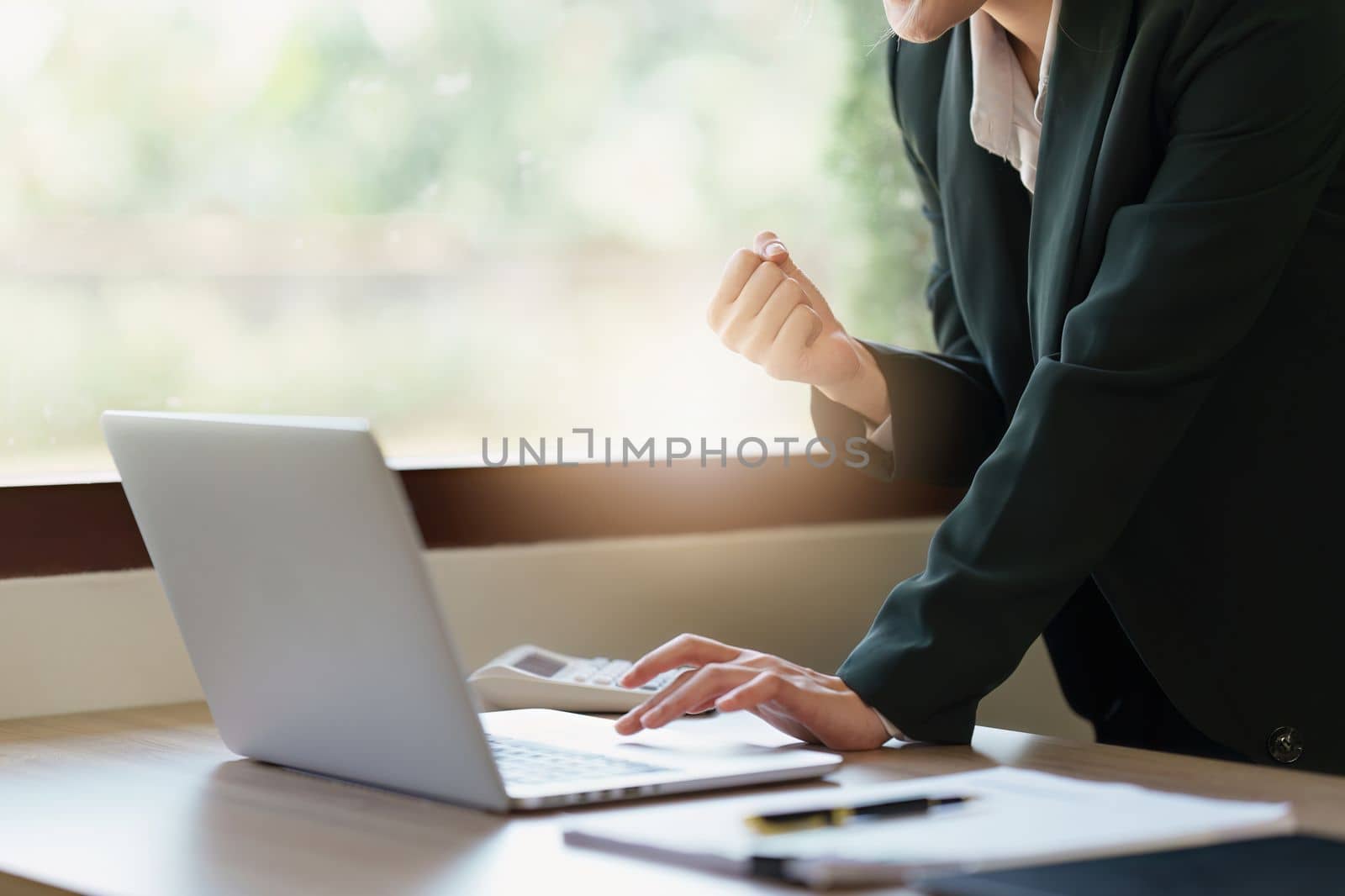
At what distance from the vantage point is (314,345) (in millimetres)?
1534

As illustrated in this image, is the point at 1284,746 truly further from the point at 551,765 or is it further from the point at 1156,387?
the point at 551,765

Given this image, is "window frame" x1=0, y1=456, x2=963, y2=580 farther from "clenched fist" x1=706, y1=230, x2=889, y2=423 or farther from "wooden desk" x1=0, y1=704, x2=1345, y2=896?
"clenched fist" x1=706, y1=230, x2=889, y2=423

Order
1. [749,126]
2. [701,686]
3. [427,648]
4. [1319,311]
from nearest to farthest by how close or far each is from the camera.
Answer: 1. [427,648]
2. [701,686]
3. [1319,311]
4. [749,126]

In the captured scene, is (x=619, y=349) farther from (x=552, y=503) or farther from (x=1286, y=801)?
(x=1286, y=801)

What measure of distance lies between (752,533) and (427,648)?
100 centimetres

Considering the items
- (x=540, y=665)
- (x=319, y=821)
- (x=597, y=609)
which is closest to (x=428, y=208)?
(x=597, y=609)

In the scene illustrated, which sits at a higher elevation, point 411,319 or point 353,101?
point 353,101

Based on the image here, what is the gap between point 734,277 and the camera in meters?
1.16

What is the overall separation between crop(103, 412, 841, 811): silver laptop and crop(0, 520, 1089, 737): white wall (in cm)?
41

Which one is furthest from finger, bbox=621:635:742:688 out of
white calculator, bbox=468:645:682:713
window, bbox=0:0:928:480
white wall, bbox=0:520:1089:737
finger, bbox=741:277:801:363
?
window, bbox=0:0:928:480

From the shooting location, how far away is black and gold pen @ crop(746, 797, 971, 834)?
2.17 feet

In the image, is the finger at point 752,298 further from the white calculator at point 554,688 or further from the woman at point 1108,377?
the white calculator at point 554,688

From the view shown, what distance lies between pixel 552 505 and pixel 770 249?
0.51 m

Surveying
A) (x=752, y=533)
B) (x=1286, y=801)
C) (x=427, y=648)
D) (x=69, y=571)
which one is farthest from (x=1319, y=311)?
(x=69, y=571)
